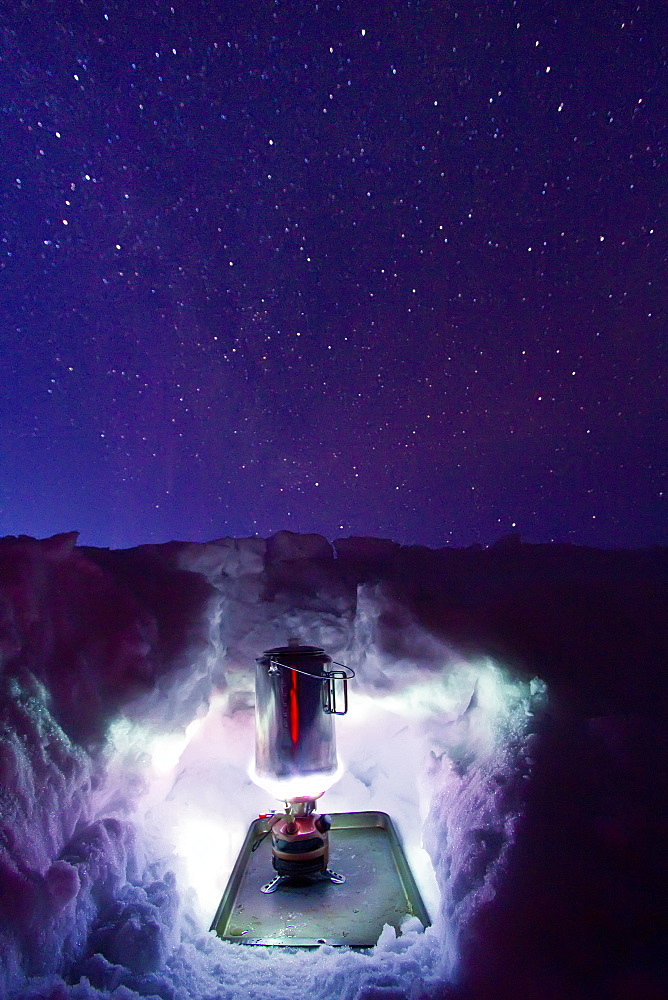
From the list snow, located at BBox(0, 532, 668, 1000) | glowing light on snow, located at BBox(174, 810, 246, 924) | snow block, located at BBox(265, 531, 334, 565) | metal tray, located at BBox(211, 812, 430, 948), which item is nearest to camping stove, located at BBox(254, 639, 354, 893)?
metal tray, located at BBox(211, 812, 430, 948)

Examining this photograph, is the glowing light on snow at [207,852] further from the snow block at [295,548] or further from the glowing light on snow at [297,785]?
the snow block at [295,548]

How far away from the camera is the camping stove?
2.93 meters

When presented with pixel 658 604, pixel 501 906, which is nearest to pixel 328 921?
pixel 501 906

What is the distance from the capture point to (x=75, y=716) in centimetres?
237

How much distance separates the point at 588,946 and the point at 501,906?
0.99ft

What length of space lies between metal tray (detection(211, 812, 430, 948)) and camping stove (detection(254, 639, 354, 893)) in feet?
0.39

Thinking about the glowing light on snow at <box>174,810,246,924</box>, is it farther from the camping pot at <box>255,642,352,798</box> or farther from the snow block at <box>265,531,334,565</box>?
the snow block at <box>265,531,334,565</box>

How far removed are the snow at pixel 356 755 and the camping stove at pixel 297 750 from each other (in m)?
0.50

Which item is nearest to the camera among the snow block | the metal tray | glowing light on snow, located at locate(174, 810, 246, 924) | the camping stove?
the metal tray

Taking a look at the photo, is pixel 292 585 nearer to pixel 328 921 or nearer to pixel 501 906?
pixel 328 921

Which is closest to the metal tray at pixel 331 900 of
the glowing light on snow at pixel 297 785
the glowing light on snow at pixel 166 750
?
the glowing light on snow at pixel 297 785

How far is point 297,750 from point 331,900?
0.79 metres

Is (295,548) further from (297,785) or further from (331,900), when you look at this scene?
(331,900)

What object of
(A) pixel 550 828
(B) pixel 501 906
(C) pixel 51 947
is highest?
(A) pixel 550 828
